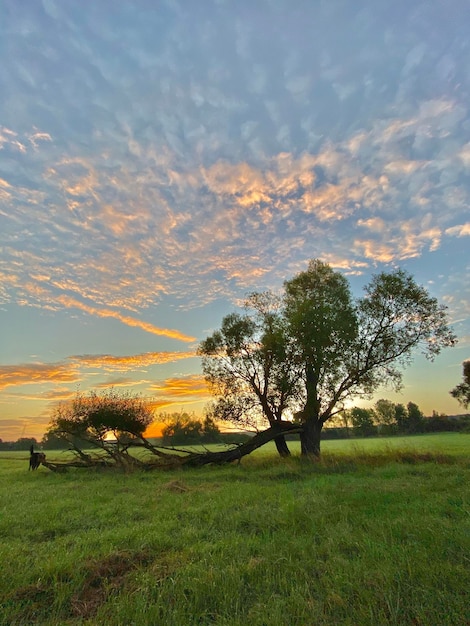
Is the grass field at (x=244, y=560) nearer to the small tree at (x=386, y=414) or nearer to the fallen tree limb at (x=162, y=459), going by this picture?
the fallen tree limb at (x=162, y=459)

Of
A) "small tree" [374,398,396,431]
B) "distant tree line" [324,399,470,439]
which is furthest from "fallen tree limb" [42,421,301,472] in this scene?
"small tree" [374,398,396,431]

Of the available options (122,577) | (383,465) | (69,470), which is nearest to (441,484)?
(383,465)

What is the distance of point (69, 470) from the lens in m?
24.6

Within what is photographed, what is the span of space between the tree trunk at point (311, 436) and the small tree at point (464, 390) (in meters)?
27.3

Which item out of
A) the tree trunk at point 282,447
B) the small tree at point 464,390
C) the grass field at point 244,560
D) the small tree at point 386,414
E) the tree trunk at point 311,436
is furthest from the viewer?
the small tree at point 386,414

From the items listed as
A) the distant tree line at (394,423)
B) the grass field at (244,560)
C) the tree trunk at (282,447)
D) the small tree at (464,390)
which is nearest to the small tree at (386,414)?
the distant tree line at (394,423)

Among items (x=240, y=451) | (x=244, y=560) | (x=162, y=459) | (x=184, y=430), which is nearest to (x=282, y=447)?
(x=240, y=451)

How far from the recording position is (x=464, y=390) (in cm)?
4416

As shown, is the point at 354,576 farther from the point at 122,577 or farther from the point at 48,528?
the point at 48,528

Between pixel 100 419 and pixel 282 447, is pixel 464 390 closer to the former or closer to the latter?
pixel 282 447

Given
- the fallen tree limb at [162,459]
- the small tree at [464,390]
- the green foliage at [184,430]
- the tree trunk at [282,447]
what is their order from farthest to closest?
1. the green foliage at [184,430]
2. the small tree at [464,390]
3. the tree trunk at [282,447]
4. the fallen tree limb at [162,459]

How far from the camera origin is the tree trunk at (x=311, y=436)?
1038 inches

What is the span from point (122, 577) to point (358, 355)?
23.8 meters

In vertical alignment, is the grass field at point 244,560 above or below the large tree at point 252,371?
below
